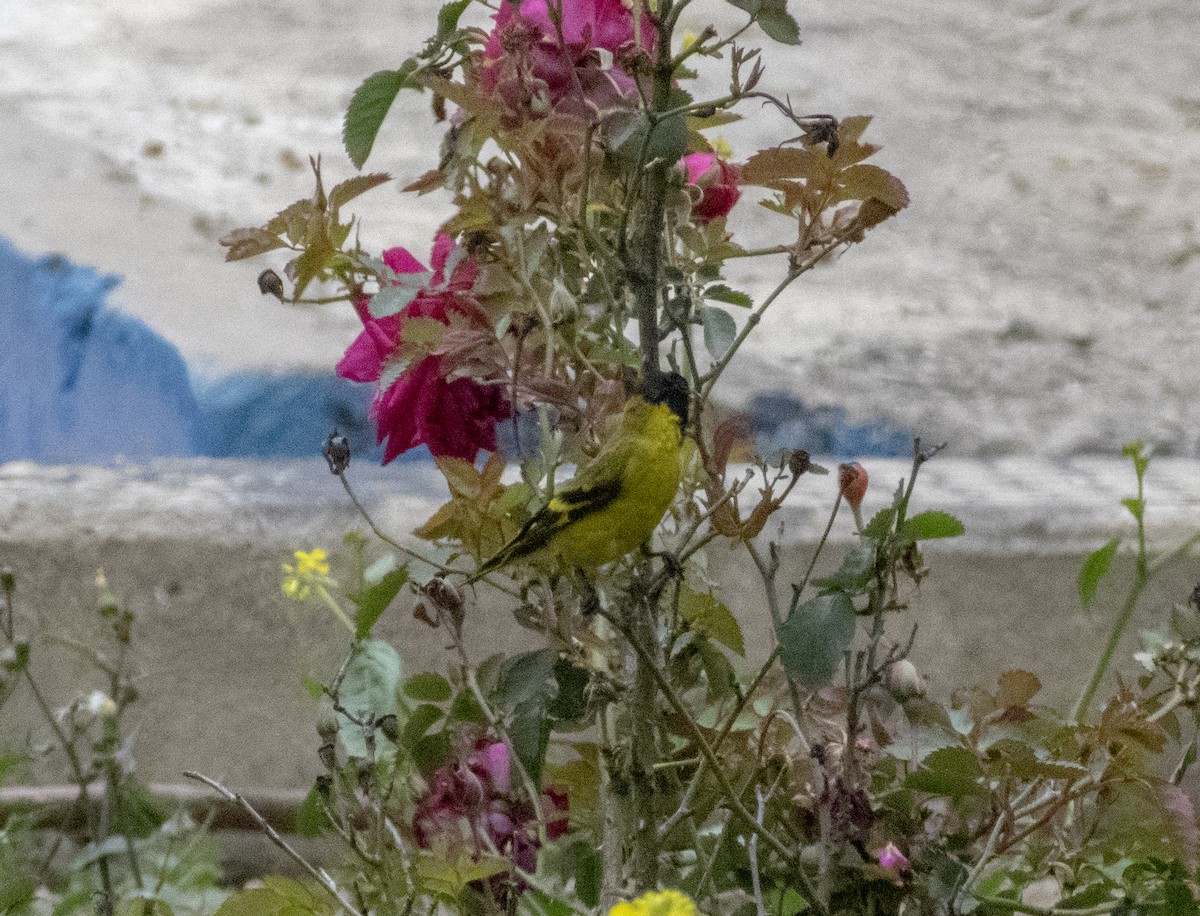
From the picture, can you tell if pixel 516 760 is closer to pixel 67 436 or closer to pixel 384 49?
pixel 67 436

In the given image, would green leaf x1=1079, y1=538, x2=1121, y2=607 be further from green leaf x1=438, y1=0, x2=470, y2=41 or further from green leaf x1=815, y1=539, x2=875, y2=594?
green leaf x1=438, y1=0, x2=470, y2=41

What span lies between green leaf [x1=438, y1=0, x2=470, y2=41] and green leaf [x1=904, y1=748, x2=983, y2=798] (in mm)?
438

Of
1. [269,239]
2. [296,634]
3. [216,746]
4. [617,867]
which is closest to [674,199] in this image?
[269,239]

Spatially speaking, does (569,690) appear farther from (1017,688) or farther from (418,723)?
(1017,688)

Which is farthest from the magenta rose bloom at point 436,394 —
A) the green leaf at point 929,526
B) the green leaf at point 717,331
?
the green leaf at point 929,526

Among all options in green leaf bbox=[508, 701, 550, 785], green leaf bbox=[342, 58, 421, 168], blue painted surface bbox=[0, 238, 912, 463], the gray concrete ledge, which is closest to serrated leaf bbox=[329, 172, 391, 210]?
green leaf bbox=[342, 58, 421, 168]

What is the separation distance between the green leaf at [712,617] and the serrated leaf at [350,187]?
267mm

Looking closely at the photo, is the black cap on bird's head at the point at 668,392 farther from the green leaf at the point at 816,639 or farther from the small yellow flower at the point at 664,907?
the small yellow flower at the point at 664,907

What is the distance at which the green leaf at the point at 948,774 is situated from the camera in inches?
26.4

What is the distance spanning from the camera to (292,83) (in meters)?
2.45

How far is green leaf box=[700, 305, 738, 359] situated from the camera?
27.8 inches

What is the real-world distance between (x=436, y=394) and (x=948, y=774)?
321 millimetres

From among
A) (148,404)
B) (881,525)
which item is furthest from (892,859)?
(148,404)

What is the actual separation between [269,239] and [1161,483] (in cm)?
94
